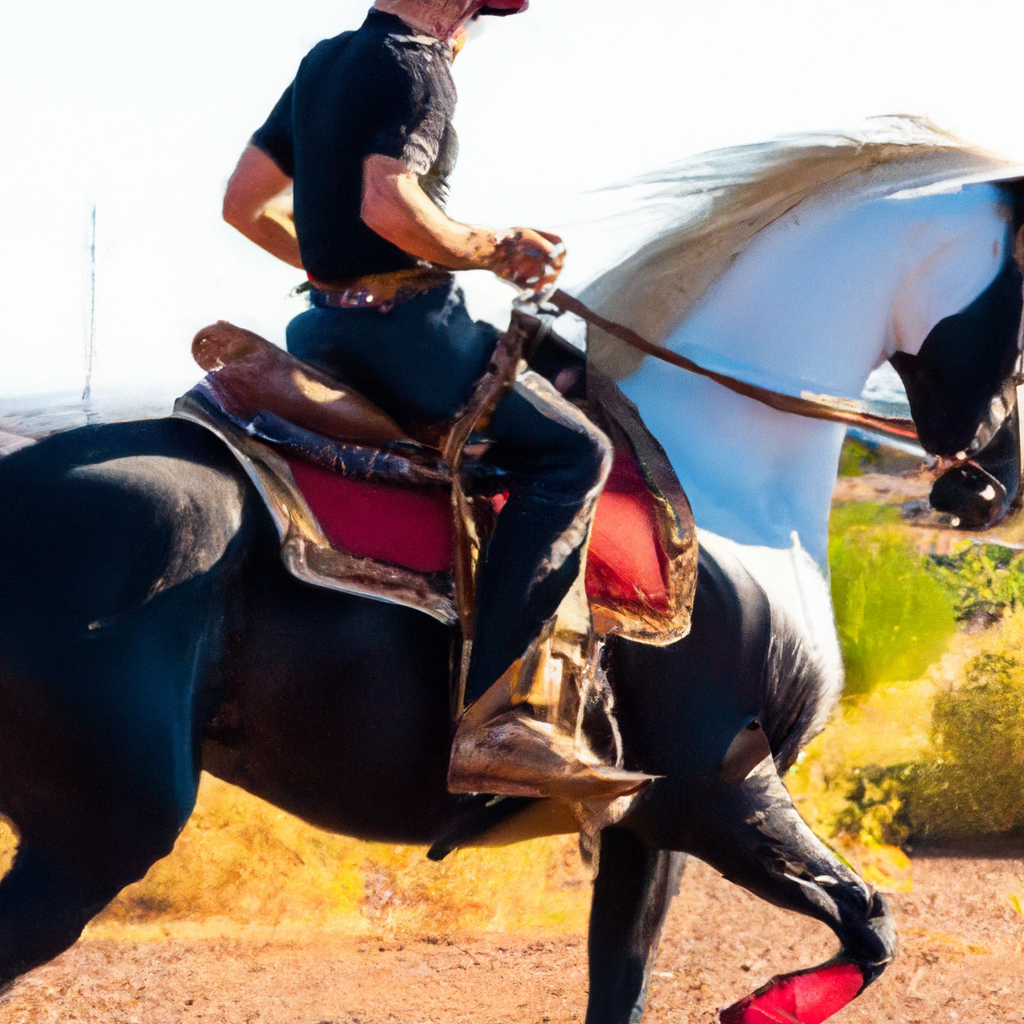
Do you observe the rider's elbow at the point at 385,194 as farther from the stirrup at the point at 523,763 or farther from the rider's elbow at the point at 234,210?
the stirrup at the point at 523,763

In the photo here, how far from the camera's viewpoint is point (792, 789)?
17.2 feet

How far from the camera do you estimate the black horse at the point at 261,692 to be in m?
1.66

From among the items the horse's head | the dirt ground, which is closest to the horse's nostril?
the horse's head

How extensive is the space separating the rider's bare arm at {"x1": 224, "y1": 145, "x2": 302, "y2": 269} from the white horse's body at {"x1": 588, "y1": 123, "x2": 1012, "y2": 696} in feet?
2.56

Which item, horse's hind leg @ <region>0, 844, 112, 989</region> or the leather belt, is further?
the leather belt

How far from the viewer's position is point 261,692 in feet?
5.89

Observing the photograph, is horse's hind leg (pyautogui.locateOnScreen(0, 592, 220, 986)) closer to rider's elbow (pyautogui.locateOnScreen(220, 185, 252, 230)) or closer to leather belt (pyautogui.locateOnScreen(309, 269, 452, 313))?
leather belt (pyautogui.locateOnScreen(309, 269, 452, 313))

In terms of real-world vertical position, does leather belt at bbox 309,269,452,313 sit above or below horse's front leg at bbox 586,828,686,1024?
above

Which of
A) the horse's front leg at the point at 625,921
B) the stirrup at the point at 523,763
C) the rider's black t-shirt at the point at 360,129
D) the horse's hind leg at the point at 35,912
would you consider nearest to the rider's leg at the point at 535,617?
the stirrup at the point at 523,763

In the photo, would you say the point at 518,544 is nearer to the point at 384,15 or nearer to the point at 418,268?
the point at 418,268

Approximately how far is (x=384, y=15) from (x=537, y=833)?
153cm

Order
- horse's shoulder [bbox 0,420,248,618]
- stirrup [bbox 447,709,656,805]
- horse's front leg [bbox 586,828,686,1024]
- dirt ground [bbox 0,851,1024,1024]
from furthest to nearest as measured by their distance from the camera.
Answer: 1. dirt ground [bbox 0,851,1024,1024]
2. horse's front leg [bbox 586,828,686,1024]
3. stirrup [bbox 447,709,656,805]
4. horse's shoulder [bbox 0,420,248,618]

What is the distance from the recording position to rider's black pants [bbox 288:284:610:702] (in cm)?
176

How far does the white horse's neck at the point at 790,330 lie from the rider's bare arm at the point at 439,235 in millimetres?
361
